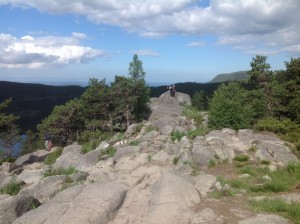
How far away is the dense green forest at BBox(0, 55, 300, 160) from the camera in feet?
74.6

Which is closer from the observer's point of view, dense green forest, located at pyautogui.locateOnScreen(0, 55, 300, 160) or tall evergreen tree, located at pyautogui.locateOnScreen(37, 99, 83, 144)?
dense green forest, located at pyautogui.locateOnScreen(0, 55, 300, 160)

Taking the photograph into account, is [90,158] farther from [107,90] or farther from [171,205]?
[107,90]

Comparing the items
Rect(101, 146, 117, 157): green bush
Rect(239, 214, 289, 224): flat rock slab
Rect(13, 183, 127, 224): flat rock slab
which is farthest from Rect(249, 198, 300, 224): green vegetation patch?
Rect(101, 146, 117, 157): green bush

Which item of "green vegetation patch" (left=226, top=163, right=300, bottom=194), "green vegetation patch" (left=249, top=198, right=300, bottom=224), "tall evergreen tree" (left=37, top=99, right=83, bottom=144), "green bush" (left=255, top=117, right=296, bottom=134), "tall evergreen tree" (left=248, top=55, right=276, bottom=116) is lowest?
"tall evergreen tree" (left=37, top=99, right=83, bottom=144)

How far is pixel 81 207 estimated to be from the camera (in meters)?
10.2

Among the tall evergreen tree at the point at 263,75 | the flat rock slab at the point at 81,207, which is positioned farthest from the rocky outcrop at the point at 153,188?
the tall evergreen tree at the point at 263,75

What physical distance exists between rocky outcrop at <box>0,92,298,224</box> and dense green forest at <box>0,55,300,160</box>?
2262 mm

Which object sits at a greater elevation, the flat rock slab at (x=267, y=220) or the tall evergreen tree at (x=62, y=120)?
the flat rock slab at (x=267, y=220)

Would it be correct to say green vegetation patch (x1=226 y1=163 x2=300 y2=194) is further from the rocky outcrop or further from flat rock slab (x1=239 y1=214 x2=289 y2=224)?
flat rock slab (x1=239 y1=214 x2=289 y2=224)

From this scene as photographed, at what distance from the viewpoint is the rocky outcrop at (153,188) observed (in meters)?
9.85

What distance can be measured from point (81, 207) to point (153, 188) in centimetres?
289

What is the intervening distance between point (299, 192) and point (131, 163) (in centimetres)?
833

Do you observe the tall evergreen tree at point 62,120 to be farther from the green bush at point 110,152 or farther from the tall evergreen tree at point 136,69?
the green bush at point 110,152

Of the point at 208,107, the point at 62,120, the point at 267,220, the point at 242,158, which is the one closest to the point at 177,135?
the point at 242,158
